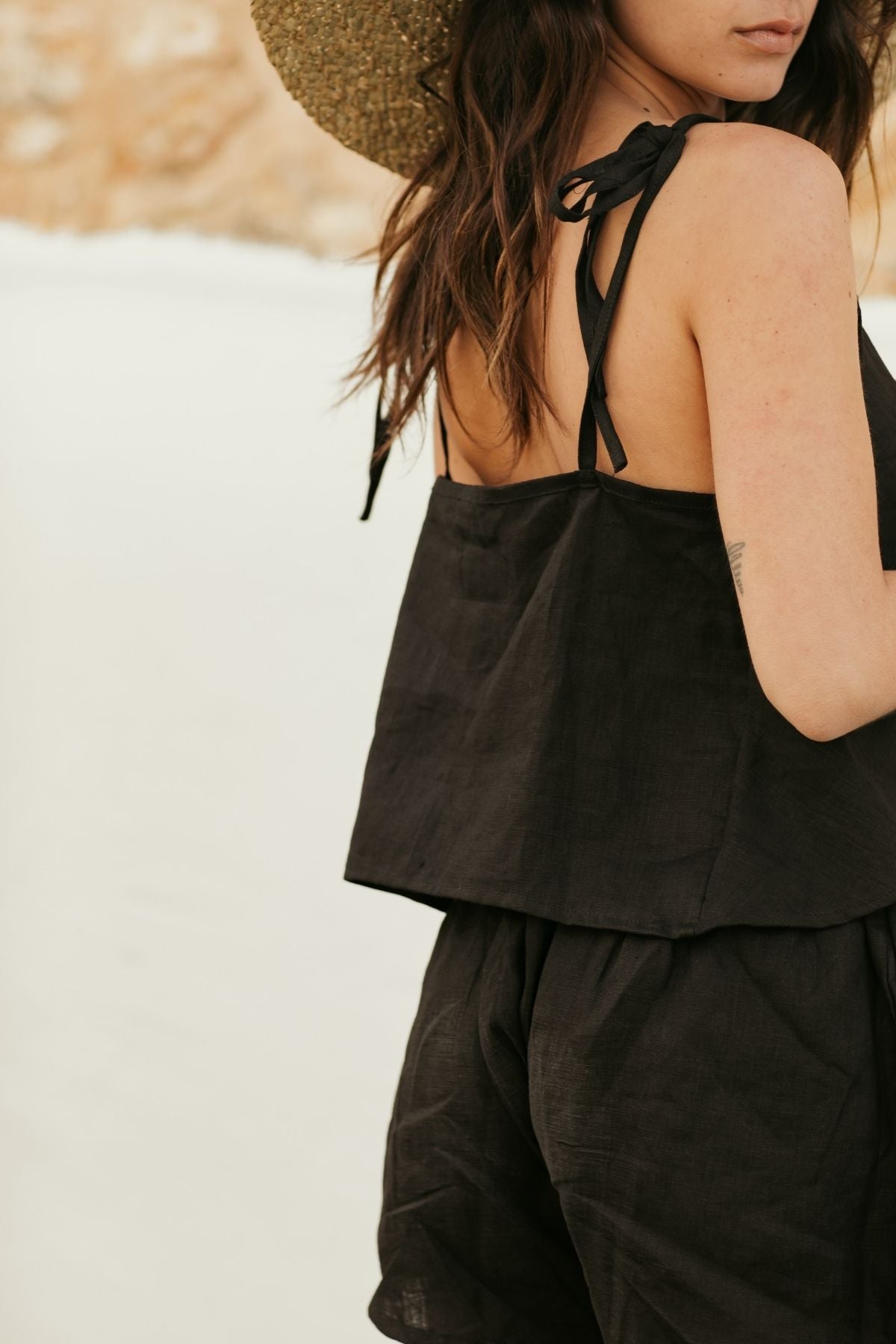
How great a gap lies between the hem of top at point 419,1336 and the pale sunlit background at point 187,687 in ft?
2.96

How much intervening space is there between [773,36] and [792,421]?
0.99 feet

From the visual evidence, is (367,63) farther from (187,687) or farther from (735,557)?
(187,687)

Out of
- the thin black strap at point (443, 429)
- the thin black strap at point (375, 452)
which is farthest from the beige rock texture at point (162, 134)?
the thin black strap at point (443, 429)

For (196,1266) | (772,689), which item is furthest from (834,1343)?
(196,1266)

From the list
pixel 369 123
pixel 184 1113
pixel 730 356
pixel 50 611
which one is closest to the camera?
pixel 730 356

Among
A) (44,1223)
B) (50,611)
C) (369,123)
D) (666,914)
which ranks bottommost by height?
(44,1223)

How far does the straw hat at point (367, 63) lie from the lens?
108 centimetres

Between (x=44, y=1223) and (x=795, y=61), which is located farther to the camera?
(x=44, y=1223)

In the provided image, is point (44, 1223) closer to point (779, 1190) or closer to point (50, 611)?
point (779, 1190)

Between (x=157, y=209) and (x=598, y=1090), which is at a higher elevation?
(x=157, y=209)

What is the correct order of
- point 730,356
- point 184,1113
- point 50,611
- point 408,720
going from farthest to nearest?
point 50,611 → point 184,1113 → point 408,720 → point 730,356

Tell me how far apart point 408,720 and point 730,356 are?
359 mm

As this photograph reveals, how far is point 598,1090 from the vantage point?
809 mm

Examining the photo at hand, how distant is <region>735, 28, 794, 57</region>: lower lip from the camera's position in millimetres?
869
